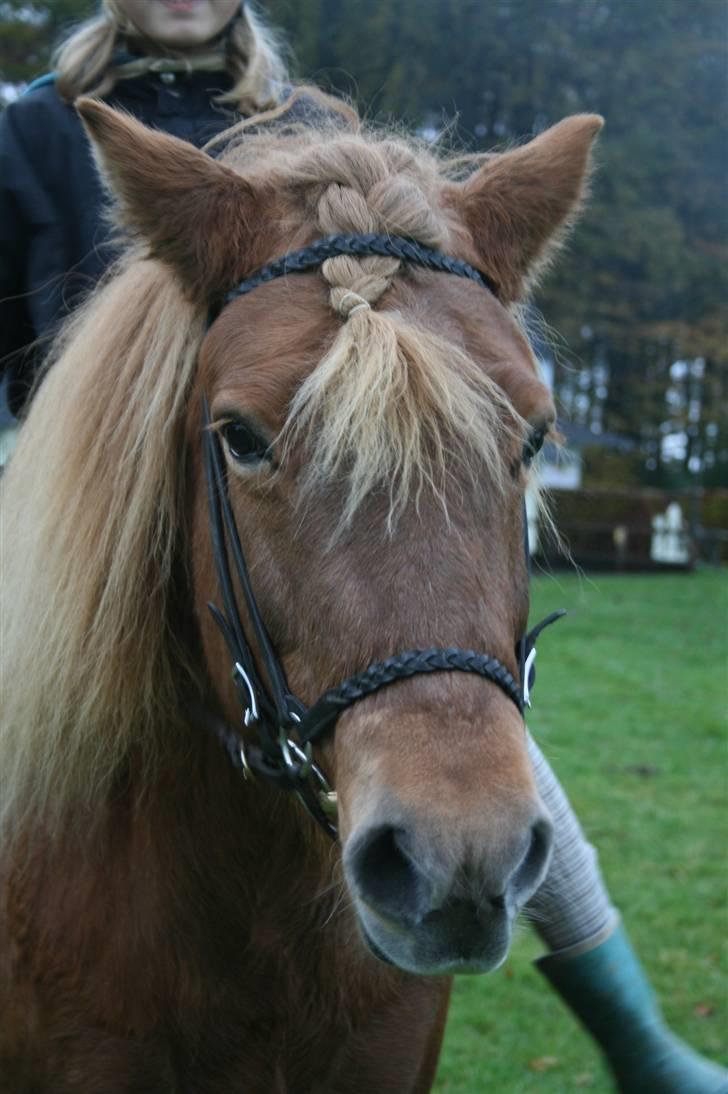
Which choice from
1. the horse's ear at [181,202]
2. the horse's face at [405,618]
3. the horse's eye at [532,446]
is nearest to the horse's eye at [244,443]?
the horse's face at [405,618]

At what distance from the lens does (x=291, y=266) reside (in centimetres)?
227

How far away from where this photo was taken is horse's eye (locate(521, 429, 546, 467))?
2275mm

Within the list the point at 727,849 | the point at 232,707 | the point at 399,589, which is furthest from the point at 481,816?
the point at 727,849

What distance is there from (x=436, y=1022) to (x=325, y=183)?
6.10 feet

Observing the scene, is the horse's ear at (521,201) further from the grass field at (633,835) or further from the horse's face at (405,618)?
the grass field at (633,835)

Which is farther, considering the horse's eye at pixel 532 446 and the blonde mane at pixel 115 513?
the blonde mane at pixel 115 513

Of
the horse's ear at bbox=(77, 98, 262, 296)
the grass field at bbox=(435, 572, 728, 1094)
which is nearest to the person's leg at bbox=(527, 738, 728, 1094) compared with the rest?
the grass field at bbox=(435, 572, 728, 1094)

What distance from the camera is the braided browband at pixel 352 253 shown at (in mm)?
2262

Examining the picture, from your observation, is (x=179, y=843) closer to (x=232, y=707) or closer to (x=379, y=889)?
(x=232, y=707)

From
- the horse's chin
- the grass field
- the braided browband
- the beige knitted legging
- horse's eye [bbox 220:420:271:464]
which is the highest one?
the braided browband

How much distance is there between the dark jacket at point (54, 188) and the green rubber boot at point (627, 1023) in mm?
2122

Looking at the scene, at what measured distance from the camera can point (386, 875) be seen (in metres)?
1.80

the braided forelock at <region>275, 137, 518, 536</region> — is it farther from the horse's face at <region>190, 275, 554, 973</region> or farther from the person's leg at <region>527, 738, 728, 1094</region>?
the person's leg at <region>527, 738, 728, 1094</region>

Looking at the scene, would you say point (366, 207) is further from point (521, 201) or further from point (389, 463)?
point (389, 463)
